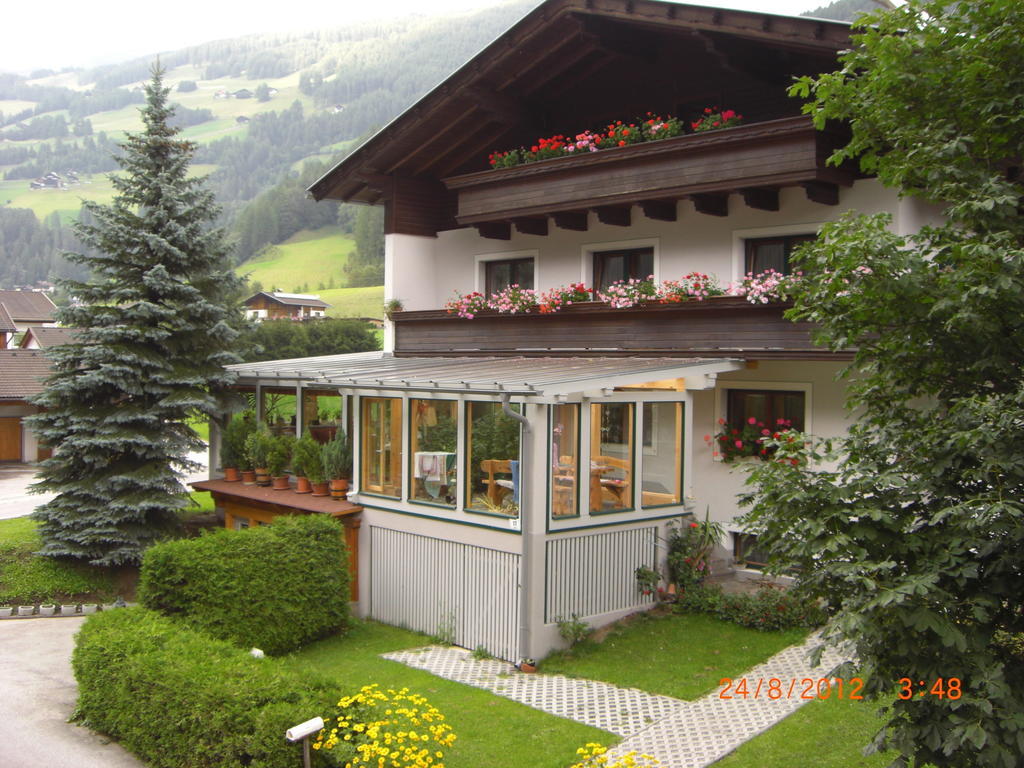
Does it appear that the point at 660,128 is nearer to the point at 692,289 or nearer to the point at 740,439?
the point at 692,289

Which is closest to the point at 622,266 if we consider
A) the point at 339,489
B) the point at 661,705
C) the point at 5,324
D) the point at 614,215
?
the point at 614,215

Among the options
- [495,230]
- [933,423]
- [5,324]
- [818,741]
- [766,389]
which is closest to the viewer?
[933,423]

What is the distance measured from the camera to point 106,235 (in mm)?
16969

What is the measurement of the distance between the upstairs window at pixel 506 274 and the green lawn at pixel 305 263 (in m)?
64.5

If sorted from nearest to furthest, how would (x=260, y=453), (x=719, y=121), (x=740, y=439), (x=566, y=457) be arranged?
1. (x=566, y=457)
2. (x=719, y=121)
3. (x=740, y=439)
4. (x=260, y=453)

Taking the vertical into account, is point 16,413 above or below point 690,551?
above

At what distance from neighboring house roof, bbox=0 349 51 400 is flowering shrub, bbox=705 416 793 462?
3138 cm

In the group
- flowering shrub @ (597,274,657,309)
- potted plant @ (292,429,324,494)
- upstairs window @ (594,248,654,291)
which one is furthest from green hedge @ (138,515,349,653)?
upstairs window @ (594,248,654,291)

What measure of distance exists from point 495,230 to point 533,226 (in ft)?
3.78

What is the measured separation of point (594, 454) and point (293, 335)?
42.5 metres

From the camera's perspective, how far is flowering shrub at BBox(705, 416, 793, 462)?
14.7 m

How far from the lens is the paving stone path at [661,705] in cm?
890

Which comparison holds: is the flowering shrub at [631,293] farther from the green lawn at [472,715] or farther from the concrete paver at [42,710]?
the concrete paver at [42,710]

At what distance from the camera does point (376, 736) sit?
7090 millimetres
